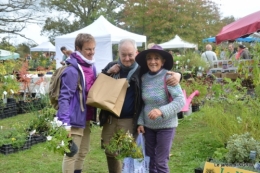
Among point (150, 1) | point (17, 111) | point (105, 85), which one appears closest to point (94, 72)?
point (105, 85)

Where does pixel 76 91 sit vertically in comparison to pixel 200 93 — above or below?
above

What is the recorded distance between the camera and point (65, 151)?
276 centimetres

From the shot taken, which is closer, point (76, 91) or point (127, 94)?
point (76, 91)

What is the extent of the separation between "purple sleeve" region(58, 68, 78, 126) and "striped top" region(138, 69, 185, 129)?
0.64m

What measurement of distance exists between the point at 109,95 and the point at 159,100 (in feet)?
1.49

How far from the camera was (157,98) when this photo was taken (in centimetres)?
304

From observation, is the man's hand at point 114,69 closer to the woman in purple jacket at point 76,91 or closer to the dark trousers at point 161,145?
the woman in purple jacket at point 76,91

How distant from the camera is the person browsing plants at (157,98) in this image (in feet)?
9.96

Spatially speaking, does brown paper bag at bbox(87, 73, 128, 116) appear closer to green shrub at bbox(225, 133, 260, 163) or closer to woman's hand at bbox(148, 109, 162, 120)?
woman's hand at bbox(148, 109, 162, 120)

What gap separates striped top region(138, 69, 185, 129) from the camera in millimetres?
2936

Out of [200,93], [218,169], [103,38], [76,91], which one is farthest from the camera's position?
[103,38]

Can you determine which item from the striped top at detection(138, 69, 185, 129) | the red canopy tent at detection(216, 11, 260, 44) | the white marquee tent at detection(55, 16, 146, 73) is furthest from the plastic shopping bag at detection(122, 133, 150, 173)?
the white marquee tent at detection(55, 16, 146, 73)

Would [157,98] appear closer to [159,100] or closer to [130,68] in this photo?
[159,100]

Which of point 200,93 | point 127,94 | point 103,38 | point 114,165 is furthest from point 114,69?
point 103,38
